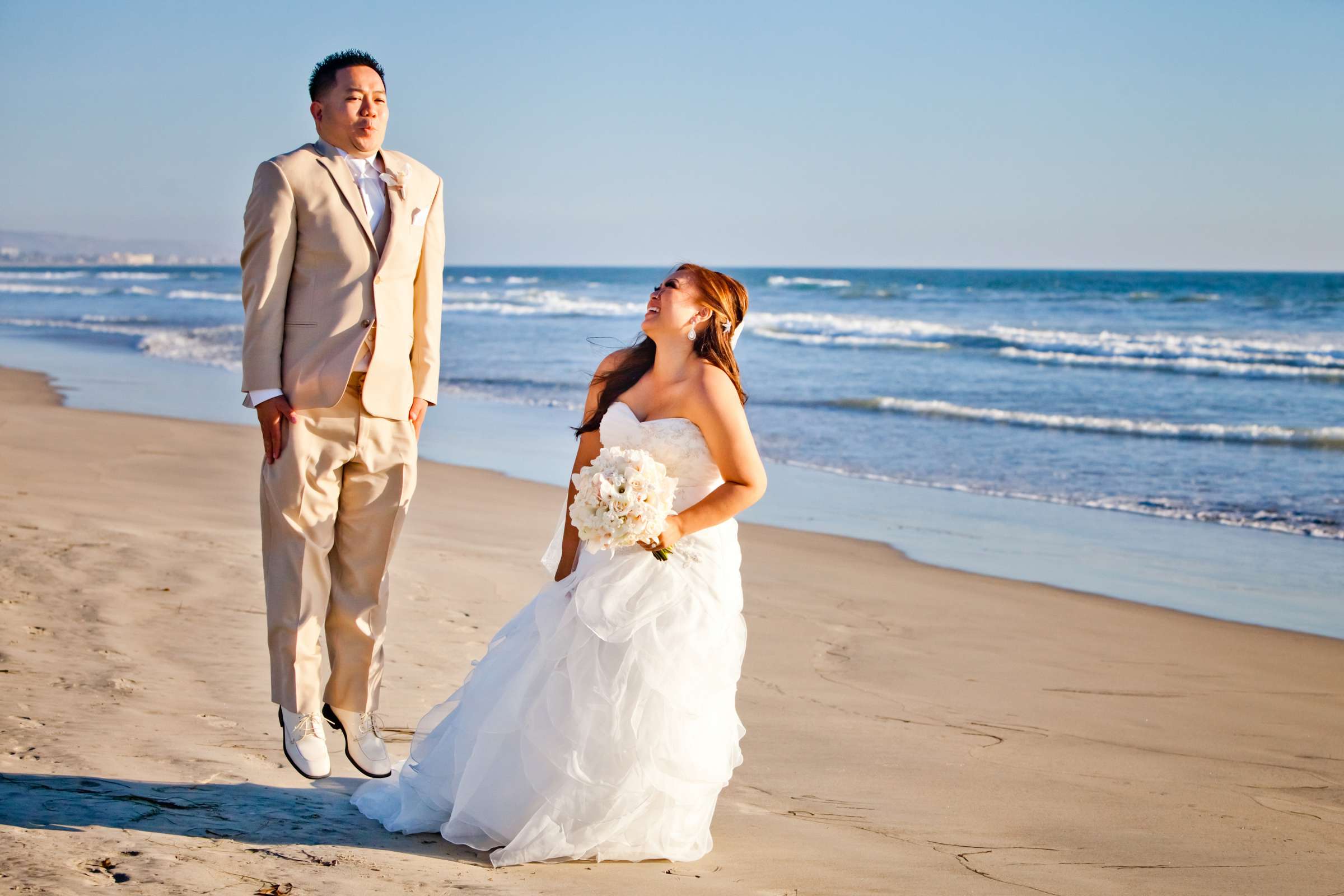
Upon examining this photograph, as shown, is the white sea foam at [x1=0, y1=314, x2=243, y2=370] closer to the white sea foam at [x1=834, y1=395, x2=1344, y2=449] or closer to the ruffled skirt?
the white sea foam at [x1=834, y1=395, x2=1344, y2=449]

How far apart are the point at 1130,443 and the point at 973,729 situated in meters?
10.1

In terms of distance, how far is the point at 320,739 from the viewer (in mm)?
3562

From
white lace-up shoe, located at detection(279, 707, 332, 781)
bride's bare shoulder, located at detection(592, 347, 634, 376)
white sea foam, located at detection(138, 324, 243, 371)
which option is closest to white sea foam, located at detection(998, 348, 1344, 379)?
white sea foam, located at detection(138, 324, 243, 371)

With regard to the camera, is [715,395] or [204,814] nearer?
[204,814]

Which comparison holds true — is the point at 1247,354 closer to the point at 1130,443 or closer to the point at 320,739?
the point at 1130,443

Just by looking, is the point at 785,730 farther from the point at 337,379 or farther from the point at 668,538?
the point at 337,379

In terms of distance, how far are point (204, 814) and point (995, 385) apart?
18044mm

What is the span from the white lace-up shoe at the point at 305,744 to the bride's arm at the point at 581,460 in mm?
885

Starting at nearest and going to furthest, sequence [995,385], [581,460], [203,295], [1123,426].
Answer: [581,460], [1123,426], [995,385], [203,295]

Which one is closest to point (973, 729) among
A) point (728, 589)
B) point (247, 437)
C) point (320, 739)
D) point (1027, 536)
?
point (728, 589)

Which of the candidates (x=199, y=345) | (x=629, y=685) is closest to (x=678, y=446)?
(x=629, y=685)

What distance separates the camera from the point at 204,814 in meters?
3.19

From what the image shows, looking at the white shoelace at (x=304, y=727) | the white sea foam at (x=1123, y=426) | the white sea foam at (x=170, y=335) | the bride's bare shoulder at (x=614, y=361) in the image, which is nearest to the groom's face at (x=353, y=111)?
the bride's bare shoulder at (x=614, y=361)

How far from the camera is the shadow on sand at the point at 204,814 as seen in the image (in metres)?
3.03
